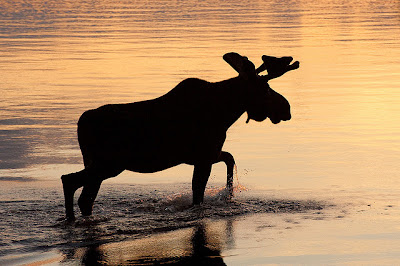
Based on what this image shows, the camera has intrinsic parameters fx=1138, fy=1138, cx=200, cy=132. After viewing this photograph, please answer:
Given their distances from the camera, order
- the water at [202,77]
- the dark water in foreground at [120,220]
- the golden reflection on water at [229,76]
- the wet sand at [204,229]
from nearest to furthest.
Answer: the wet sand at [204,229] → the dark water in foreground at [120,220] → the water at [202,77] → the golden reflection on water at [229,76]

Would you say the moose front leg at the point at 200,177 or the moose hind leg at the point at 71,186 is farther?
the moose front leg at the point at 200,177

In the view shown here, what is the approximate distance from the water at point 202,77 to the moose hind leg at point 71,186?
7.3 inches

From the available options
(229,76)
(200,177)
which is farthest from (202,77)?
(200,177)

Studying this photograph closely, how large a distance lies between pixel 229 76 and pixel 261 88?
11779 millimetres

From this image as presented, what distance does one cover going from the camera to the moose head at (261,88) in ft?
38.2

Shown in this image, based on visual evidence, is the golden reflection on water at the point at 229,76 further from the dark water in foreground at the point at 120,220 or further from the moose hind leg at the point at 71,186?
the moose hind leg at the point at 71,186

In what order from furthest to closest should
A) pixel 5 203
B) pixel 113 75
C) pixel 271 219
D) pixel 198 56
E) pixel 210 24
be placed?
pixel 210 24
pixel 198 56
pixel 113 75
pixel 5 203
pixel 271 219

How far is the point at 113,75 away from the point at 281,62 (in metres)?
12.9

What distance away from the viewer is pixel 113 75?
2448cm

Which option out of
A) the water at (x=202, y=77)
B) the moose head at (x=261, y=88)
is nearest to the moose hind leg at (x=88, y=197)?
the water at (x=202, y=77)

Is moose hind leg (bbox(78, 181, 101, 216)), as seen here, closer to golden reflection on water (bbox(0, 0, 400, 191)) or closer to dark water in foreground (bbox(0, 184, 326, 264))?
dark water in foreground (bbox(0, 184, 326, 264))

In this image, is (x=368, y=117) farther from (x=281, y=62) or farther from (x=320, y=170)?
(x=281, y=62)

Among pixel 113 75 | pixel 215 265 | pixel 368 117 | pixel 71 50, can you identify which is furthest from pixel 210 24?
pixel 215 265

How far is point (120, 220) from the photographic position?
1155 cm
